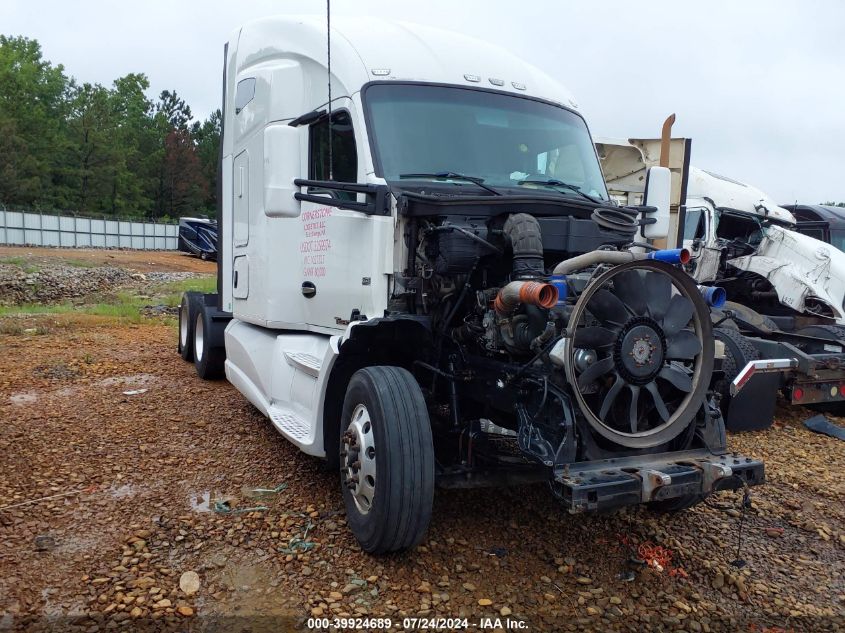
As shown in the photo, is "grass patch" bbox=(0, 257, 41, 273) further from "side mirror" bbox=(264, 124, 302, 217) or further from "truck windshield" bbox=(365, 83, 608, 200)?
"truck windshield" bbox=(365, 83, 608, 200)

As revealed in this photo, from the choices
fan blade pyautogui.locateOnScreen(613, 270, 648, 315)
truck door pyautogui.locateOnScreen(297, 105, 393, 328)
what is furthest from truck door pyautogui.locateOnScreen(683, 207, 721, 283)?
fan blade pyautogui.locateOnScreen(613, 270, 648, 315)

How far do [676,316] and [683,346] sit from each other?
0.16 m

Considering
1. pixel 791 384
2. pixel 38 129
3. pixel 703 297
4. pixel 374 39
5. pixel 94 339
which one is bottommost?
pixel 94 339

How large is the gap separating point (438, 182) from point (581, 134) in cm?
146

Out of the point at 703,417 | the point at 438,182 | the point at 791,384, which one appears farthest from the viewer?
the point at 791,384

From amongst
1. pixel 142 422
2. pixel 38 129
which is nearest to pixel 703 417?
pixel 142 422

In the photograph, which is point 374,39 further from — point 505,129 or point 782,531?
point 782,531

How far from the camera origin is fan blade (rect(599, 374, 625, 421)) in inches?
132

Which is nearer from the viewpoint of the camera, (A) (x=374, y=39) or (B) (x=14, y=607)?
(B) (x=14, y=607)

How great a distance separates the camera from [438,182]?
4.33 metres

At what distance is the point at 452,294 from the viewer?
4.05 meters

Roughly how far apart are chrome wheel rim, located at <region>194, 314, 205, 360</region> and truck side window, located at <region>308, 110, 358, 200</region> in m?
3.63

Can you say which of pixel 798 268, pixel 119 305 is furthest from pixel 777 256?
pixel 119 305

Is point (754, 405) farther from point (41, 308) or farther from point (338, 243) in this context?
point (41, 308)
